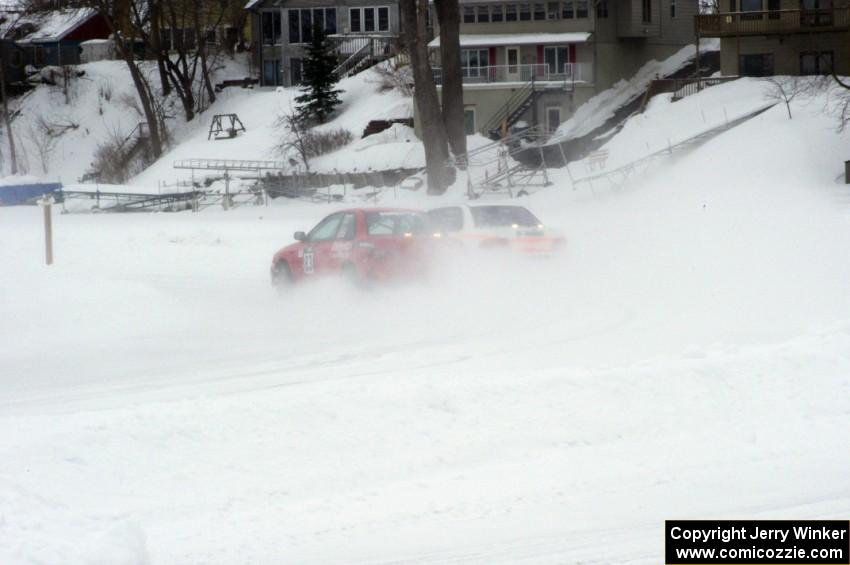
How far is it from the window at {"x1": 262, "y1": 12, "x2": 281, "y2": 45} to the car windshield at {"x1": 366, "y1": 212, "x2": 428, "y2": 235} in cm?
5592

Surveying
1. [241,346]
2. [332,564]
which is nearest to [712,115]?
[241,346]

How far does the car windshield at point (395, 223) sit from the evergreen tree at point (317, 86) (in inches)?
1620

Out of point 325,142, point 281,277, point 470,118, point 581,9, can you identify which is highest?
point 581,9

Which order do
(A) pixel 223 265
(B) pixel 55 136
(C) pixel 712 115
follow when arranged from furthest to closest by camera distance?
(B) pixel 55 136
(C) pixel 712 115
(A) pixel 223 265

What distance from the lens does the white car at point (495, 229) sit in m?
20.6

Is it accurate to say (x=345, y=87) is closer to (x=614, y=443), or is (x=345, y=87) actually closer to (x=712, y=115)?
(x=712, y=115)

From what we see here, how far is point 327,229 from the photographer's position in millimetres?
19625

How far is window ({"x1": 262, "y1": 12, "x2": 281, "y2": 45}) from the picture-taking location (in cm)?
7256

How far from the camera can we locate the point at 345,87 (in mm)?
64062

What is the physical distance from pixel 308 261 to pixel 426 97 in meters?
23.1

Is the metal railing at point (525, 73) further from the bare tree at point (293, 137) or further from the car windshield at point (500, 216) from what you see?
the car windshield at point (500, 216)

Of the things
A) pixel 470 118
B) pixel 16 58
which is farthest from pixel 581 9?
pixel 16 58

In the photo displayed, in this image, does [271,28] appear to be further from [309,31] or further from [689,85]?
[689,85]

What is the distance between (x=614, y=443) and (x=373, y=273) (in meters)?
9.06
